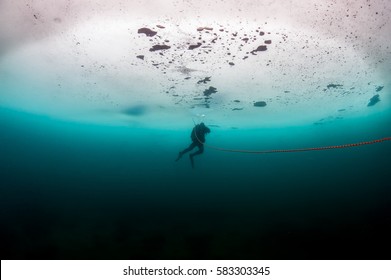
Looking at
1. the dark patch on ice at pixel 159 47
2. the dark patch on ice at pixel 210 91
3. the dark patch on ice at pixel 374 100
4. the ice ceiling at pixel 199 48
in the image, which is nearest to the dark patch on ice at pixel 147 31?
the ice ceiling at pixel 199 48

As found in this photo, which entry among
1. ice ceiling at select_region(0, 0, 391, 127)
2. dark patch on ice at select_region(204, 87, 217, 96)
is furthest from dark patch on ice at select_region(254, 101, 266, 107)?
dark patch on ice at select_region(204, 87, 217, 96)

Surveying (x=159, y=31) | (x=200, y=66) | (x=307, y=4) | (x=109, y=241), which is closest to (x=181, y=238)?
(x=109, y=241)

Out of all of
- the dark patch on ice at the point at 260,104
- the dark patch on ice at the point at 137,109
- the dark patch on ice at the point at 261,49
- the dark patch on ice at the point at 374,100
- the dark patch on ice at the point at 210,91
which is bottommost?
the dark patch on ice at the point at 261,49

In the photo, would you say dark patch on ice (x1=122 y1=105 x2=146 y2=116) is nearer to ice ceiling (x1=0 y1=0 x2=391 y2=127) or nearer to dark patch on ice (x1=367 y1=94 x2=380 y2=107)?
ice ceiling (x1=0 y1=0 x2=391 y2=127)

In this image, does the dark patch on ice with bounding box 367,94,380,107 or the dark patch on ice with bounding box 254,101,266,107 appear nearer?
the dark patch on ice with bounding box 254,101,266,107

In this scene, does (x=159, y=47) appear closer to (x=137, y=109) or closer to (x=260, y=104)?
(x=260, y=104)

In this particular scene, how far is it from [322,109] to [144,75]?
14.5 meters

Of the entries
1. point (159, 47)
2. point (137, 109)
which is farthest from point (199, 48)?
point (137, 109)

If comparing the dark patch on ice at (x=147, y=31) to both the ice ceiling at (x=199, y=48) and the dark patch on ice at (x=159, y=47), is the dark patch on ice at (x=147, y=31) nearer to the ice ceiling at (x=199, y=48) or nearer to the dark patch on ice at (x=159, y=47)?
the ice ceiling at (x=199, y=48)

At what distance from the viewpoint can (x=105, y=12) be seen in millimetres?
5402

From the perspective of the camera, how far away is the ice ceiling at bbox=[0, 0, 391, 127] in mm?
5273

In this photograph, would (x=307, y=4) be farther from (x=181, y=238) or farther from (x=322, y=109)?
(x=322, y=109)

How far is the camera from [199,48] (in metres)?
7.05

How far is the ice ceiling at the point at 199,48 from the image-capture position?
17.3 ft
